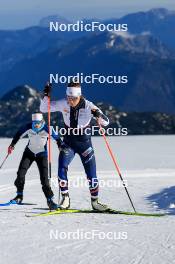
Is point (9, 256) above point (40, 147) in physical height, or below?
below

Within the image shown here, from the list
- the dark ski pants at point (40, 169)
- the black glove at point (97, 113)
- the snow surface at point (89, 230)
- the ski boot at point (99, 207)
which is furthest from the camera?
the dark ski pants at point (40, 169)

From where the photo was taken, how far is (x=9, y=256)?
233 inches

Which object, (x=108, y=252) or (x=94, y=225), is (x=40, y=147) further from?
(x=108, y=252)

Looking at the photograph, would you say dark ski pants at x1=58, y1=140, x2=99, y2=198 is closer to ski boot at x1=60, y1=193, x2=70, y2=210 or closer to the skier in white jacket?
the skier in white jacket

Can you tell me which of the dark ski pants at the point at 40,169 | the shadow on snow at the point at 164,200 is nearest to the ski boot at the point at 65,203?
the dark ski pants at the point at 40,169

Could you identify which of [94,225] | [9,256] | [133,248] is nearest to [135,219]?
[94,225]

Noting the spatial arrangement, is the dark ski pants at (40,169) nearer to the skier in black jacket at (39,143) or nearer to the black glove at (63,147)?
the skier in black jacket at (39,143)

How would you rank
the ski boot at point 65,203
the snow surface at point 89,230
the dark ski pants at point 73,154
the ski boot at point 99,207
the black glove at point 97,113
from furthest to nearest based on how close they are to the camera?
1. the ski boot at point 65,203
2. the ski boot at point 99,207
3. the dark ski pants at point 73,154
4. the black glove at point 97,113
5. the snow surface at point 89,230

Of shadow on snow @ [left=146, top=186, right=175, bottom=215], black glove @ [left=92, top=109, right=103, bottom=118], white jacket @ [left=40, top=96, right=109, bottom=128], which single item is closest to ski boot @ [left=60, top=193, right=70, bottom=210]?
white jacket @ [left=40, top=96, right=109, bottom=128]

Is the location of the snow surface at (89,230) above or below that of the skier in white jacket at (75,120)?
below

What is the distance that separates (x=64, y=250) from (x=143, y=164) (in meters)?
17.6

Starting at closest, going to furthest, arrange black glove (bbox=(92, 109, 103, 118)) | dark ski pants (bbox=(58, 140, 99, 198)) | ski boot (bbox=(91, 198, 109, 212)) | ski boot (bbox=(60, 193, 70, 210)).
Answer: black glove (bbox=(92, 109, 103, 118)) → dark ski pants (bbox=(58, 140, 99, 198)) → ski boot (bbox=(91, 198, 109, 212)) → ski boot (bbox=(60, 193, 70, 210))

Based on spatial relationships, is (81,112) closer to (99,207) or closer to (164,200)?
(99,207)

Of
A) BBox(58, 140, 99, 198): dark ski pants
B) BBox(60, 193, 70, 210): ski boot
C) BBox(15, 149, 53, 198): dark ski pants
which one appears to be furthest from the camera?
BBox(15, 149, 53, 198): dark ski pants
